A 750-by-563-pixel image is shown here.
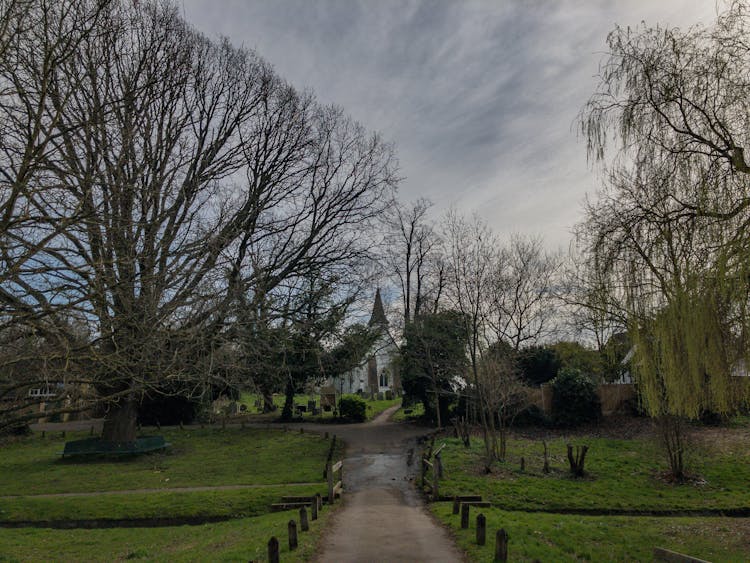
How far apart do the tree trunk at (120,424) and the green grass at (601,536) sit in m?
14.8

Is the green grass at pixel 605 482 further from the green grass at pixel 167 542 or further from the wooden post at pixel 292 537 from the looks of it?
the wooden post at pixel 292 537

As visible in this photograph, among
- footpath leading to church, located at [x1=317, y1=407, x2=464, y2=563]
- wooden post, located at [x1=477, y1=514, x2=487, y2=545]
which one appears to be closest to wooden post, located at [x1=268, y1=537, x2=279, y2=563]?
footpath leading to church, located at [x1=317, y1=407, x2=464, y2=563]

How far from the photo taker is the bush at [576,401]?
2753cm

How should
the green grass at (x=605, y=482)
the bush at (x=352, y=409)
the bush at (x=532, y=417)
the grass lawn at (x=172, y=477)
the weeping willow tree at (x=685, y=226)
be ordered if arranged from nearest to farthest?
the weeping willow tree at (x=685, y=226), the grass lawn at (x=172, y=477), the green grass at (x=605, y=482), the bush at (x=532, y=417), the bush at (x=352, y=409)

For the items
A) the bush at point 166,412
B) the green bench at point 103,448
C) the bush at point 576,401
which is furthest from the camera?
the bush at point 166,412

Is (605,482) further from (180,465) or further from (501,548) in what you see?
(180,465)

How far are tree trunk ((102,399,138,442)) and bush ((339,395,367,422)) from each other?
542 inches

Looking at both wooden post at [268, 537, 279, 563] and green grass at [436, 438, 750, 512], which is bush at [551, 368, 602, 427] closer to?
green grass at [436, 438, 750, 512]

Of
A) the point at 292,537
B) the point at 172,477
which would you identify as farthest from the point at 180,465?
the point at 292,537

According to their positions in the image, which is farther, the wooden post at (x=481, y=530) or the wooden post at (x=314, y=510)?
the wooden post at (x=314, y=510)

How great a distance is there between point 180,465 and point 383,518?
36.4 feet

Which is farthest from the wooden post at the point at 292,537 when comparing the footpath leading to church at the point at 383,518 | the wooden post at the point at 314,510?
the wooden post at the point at 314,510

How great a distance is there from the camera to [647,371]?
10008 mm

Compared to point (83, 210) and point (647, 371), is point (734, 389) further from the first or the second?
point (83, 210)
